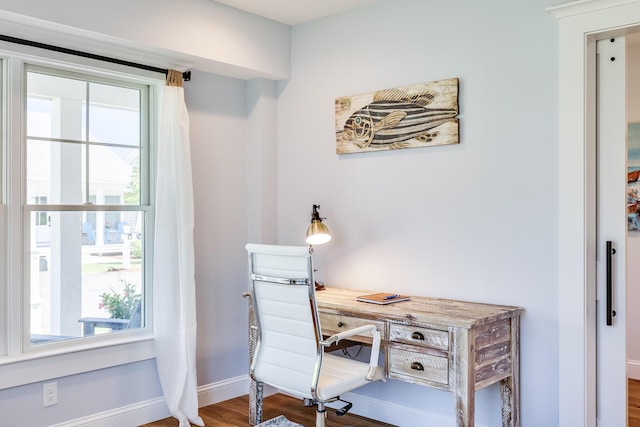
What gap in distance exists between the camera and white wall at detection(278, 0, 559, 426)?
2.87 meters

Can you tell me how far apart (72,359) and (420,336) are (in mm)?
1895

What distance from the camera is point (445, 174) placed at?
Answer: 3219 millimetres

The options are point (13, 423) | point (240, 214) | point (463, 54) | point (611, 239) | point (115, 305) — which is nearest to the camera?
point (611, 239)

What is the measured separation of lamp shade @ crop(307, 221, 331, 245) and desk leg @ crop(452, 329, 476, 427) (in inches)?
48.0

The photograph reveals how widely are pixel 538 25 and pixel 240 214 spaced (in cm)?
224

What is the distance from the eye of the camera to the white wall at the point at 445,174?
2.87 meters

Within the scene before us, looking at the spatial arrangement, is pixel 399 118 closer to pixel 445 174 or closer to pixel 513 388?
pixel 445 174

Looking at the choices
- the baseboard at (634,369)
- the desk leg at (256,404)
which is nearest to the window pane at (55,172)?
the desk leg at (256,404)

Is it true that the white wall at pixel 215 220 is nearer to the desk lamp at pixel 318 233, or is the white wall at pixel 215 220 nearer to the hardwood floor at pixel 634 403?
the desk lamp at pixel 318 233

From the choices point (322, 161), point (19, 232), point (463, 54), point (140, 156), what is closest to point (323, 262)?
point (322, 161)

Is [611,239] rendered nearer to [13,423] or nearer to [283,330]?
[283,330]

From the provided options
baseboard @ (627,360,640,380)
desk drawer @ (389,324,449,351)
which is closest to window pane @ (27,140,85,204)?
desk drawer @ (389,324,449,351)

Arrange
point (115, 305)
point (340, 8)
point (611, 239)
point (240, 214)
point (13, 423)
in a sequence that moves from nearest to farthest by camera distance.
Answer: point (611, 239) < point (13, 423) < point (115, 305) < point (340, 8) < point (240, 214)

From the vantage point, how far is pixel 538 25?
2863mm
